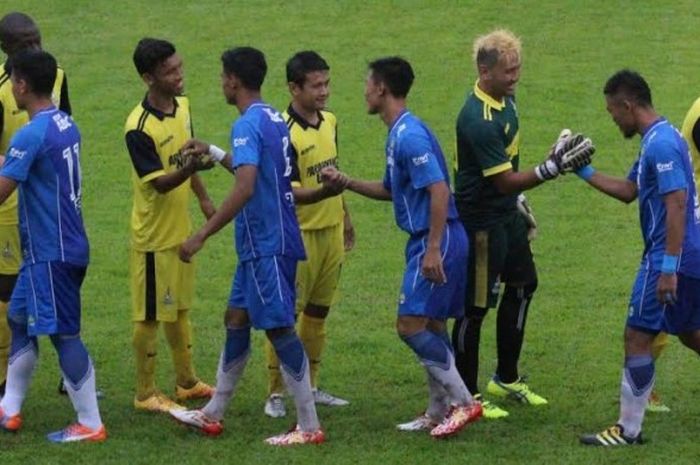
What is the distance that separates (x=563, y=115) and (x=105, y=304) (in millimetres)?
7063

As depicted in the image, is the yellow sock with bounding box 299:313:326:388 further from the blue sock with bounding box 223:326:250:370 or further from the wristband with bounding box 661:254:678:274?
the wristband with bounding box 661:254:678:274

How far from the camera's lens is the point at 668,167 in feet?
29.0

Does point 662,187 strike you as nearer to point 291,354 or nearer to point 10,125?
point 291,354

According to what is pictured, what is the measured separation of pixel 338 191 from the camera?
9461 millimetres

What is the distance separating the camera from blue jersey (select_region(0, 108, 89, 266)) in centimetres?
916

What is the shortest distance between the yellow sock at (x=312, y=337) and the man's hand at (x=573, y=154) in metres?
2.00

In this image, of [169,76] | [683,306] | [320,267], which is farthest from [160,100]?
[683,306]

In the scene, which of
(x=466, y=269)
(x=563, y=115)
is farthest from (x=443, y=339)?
(x=563, y=115)

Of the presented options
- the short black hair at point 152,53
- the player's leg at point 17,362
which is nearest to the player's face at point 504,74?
the short black hair at point 152,53

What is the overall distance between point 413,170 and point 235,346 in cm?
149

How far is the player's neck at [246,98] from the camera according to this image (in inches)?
367

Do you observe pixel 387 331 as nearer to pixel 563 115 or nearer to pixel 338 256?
pixel 338 256

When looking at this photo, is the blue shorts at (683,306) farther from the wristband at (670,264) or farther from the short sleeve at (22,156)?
the short sleeve at (22,156)

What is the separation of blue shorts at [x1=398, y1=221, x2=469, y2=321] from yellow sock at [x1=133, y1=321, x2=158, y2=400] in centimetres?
176
